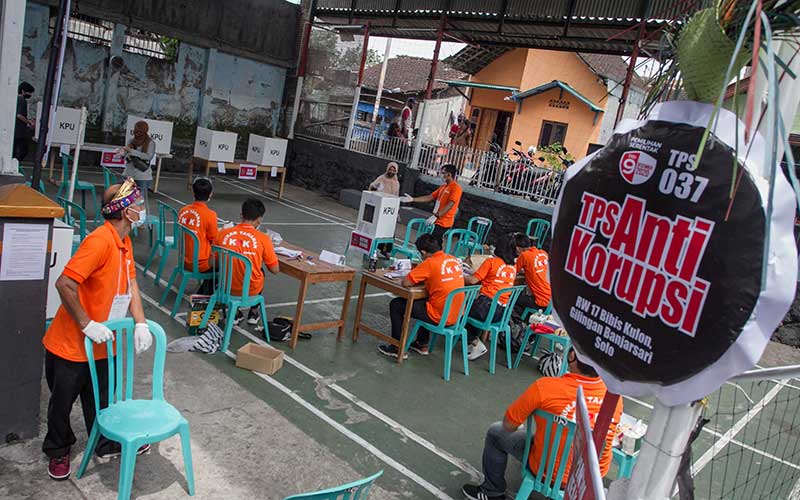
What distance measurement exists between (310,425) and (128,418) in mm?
1567

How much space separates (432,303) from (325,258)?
1279mm

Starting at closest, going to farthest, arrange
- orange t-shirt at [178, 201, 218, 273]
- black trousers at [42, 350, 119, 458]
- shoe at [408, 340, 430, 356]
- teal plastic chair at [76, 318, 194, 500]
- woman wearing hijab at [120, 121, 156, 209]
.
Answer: teal plastic chair at [76, 318, 194, 500] < black trousers at [42, 350, 119, 458] < orange t-shirt at [178, 201, 218, 273] < shoe at [408, 340, 430, 356] < woman wearing hijab at [120, 121, 156, 209]

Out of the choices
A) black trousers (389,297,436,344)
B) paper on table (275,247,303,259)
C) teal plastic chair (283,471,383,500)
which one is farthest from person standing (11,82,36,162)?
teal plastic chair (283,471,383,500)

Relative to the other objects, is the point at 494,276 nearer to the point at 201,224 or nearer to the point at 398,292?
the point at 398,292

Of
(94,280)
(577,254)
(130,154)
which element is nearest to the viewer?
(577,254)

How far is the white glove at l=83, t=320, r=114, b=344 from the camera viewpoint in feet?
10.4

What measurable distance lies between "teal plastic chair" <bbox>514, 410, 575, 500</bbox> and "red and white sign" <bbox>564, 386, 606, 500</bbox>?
4.85ft

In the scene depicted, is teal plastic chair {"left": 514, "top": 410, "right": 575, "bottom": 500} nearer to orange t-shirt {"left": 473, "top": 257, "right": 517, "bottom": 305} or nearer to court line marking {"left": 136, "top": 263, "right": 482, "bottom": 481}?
court line marking {"left": 136, "top": 263, "right": 482, "bottom": 481}

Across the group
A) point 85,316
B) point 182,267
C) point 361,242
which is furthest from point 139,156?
point 85,316

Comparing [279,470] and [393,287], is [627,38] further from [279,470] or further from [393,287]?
[279,470]

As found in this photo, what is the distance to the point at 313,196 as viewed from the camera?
54.3 feet

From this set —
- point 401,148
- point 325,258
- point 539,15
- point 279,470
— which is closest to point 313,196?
point 401,148

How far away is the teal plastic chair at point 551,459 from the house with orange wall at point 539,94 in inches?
740

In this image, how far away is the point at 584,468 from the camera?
1680 millimetres
